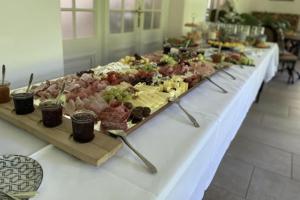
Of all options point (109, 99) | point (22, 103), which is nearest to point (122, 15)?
point (109, 99)

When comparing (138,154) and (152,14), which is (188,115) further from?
(152,14)

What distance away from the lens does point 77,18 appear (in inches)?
70.1

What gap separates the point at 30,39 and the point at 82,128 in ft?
2.44

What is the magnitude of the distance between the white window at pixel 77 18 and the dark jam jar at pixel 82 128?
120 centimetres

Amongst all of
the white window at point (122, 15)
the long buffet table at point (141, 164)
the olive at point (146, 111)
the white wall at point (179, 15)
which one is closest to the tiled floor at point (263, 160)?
the long buffet table at point (141, 164)

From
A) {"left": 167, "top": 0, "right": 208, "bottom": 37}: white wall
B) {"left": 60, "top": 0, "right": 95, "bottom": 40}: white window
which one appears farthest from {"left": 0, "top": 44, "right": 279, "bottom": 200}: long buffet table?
{"left": 167, "top": 0, "right": 208, "bottom": 37}: white wall

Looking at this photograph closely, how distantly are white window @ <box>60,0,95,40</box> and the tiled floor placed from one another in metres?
1.30

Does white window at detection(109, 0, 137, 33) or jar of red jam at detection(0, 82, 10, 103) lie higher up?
white window at detection(109, 0, 137, 33)

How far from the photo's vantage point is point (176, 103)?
38.3 inches

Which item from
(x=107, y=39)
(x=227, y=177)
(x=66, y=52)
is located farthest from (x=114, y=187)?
(x=107, y=39)

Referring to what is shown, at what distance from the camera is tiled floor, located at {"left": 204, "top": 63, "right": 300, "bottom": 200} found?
1.44m

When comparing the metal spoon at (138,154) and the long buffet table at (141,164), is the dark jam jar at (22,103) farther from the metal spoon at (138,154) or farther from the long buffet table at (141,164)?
the metal spoon at (138,154)

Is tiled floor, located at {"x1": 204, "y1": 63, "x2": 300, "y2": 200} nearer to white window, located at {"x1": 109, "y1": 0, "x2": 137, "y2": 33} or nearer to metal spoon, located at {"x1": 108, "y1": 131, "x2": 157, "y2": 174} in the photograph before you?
metal spoon, located at {"x1": 108, "y1": 131, "x2": 157, "y2": 174}

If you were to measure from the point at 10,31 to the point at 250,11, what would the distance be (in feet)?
21.9
